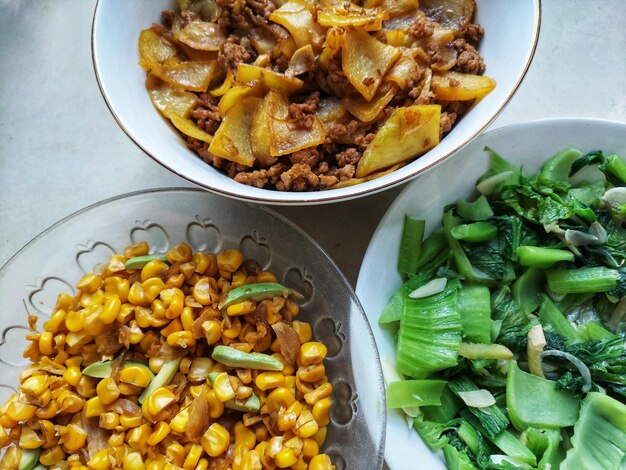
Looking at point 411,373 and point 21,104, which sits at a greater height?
point 21,104

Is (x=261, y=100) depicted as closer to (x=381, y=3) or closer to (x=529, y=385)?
(x=381, y=3)

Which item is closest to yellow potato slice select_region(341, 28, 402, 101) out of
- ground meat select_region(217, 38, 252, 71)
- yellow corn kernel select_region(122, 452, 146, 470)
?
ground meat select_region(217, 38, 252, 71)

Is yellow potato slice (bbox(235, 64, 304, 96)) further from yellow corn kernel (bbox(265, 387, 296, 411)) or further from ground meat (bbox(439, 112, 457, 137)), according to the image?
yellow corn kernel (bbox(265, 387, 296, 411))

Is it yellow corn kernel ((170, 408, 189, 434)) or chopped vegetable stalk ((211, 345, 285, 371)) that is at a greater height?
chopped vegetable stalk ((211, 345, 285, 371))

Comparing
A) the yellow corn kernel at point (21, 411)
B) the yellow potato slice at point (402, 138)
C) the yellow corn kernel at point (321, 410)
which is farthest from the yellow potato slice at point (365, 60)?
the yellow corn kernel at point (21, 411)

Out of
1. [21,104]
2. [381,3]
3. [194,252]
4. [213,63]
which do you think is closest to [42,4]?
[21,104]

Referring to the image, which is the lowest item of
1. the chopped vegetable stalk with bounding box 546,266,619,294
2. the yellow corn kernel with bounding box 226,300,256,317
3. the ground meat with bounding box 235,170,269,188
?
the yellow corn kernel with bounding box 226,300,256,317

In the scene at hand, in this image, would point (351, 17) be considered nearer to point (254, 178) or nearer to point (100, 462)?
point (254, 178)
